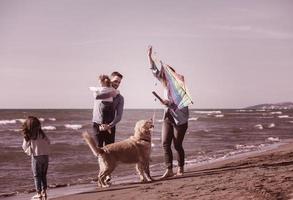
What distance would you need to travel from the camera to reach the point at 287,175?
18.8ft

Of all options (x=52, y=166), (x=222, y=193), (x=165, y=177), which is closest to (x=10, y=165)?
(x=52, y=166)

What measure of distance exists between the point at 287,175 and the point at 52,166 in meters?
7.91

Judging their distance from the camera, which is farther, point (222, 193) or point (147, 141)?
point (147, 141)

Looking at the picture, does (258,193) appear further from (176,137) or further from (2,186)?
(2,186)

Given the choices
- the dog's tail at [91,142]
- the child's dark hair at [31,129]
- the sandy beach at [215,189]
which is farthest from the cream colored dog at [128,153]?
the child's dark hair at [31,129]

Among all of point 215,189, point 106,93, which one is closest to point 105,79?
point 106,93

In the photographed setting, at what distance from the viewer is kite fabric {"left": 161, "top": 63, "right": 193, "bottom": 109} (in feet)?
22.9

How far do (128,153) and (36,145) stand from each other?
1.40 metres

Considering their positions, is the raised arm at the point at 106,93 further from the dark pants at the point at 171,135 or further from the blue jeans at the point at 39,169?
the blue jeans at the point at 39,169

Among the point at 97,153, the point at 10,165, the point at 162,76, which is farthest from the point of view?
the point at 10,165

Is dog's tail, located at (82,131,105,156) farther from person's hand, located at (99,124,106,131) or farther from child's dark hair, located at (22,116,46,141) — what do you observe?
child's dark hair, located at (22,116,46,141)

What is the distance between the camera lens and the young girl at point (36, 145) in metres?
5.72

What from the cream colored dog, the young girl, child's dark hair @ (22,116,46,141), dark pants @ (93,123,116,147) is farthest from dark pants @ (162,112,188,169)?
child's dark hair @ (22,116,46,141)

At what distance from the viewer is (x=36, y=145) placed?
19.0 ft
